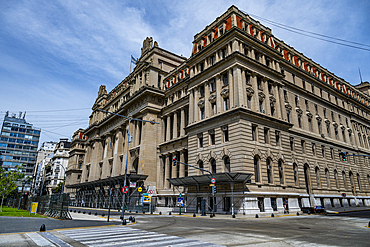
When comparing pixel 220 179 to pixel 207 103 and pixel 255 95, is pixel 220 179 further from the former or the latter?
pixel 255 95

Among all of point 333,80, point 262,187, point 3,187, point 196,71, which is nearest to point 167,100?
point 196,71

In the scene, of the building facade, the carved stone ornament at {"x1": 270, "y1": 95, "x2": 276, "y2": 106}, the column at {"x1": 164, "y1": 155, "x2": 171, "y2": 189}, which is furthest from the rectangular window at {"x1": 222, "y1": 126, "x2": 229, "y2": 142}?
the building facade

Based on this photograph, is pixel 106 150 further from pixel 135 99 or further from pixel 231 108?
pixel 231 108

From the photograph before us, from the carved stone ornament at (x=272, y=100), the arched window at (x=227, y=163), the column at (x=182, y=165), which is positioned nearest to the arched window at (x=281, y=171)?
the arched window at (x=227, y=163)

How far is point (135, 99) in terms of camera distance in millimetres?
56188

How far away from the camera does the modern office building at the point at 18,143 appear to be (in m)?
114

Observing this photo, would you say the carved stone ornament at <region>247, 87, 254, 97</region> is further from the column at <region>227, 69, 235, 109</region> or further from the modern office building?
the modern office building

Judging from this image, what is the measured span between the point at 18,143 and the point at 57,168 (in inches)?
1176

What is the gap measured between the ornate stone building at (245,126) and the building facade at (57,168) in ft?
184

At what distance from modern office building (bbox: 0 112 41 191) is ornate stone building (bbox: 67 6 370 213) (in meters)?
80.3

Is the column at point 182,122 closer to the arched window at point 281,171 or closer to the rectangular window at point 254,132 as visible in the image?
the rectangular window at point 254,132

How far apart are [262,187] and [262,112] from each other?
11298mm

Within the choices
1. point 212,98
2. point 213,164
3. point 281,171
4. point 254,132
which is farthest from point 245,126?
point 281,171

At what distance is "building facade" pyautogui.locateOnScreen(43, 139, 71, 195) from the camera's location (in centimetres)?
10531
